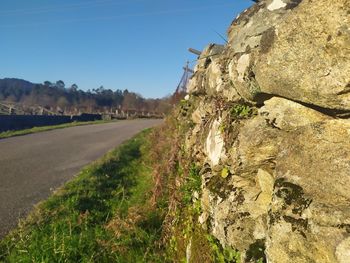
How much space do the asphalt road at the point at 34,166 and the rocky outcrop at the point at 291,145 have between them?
15.4ft

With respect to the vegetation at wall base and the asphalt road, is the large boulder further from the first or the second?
the asphalt road

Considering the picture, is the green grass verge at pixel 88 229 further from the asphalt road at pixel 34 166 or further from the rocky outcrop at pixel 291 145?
the rocky outcrop at pixel 291 145

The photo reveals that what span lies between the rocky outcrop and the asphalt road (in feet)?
15.4

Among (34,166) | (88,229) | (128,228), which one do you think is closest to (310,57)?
(128,228)

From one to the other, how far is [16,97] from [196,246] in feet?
523

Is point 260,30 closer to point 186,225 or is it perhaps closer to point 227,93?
point 227,93

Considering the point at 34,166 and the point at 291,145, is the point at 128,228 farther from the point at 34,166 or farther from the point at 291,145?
the point at 34,166

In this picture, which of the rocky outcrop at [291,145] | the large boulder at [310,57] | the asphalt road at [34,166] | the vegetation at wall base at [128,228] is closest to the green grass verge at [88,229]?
the vegetation at wall base at [128,228]

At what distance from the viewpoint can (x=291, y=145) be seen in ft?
10.0

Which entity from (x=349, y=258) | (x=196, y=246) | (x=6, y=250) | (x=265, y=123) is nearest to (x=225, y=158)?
(x=265, y=123)

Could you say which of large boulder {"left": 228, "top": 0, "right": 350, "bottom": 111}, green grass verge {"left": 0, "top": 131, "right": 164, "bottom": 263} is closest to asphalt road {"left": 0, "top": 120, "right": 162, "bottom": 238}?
green grass verge {"left": 0, "top": 131, "right": 164, "bottom": 263}

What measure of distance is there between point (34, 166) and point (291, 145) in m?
11.1

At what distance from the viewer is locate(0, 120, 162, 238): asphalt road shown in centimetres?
844

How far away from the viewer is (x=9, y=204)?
8.42m
